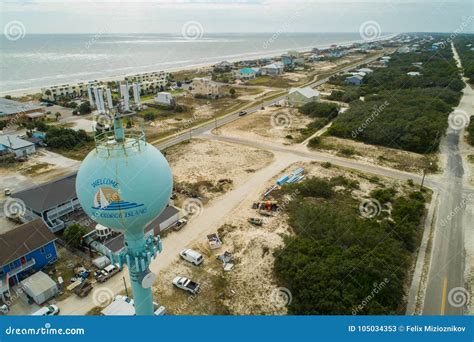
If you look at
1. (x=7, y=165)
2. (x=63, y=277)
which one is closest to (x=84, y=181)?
(x=63, y=277)

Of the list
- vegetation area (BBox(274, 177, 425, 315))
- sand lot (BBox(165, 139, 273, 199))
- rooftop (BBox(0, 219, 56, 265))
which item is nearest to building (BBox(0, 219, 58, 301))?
rooftop (BBox(0, 219, 56, 265))

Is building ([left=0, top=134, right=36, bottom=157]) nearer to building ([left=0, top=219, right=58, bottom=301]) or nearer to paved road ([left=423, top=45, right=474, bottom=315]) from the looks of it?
building ([left=0, top=219, right=58, bottom=301])

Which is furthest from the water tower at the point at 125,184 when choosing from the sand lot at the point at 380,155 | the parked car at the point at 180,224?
the sand lot at the point at 380,155

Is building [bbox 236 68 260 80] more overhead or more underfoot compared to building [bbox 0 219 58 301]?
more overhead

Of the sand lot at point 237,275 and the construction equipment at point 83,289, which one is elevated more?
the construction equipment at point 83,289

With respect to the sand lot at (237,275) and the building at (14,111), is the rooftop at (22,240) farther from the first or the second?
the building at (14,111)

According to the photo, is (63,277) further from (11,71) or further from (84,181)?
A: (11,71)
